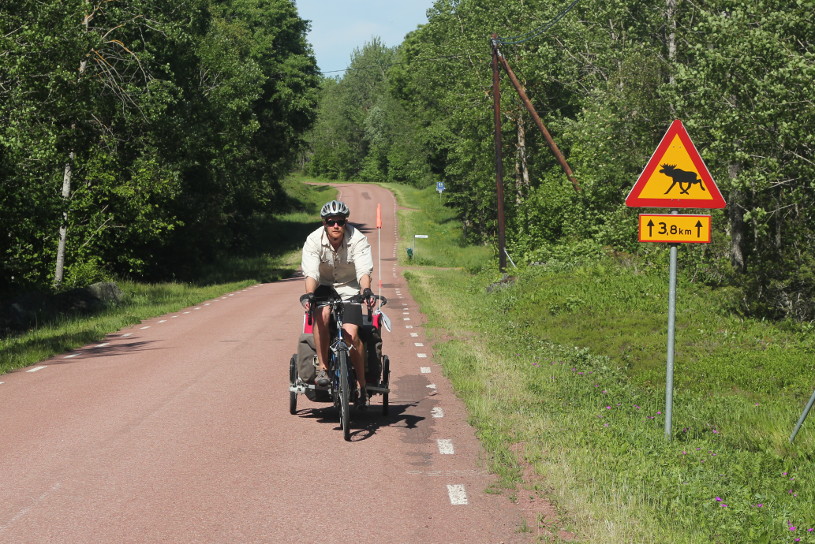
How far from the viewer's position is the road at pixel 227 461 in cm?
578

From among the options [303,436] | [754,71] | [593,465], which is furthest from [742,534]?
[754,71]

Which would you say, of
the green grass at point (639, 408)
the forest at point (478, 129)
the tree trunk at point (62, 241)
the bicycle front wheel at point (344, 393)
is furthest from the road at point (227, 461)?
the tree trunk at point (62, 241)

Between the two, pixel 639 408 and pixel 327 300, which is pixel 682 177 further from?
pixel 327 300

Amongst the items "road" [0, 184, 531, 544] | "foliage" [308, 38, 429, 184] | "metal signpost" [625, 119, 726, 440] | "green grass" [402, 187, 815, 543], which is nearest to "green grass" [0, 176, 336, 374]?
"road" [0, 184, 531, 544]

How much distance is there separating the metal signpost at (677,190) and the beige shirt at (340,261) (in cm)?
250

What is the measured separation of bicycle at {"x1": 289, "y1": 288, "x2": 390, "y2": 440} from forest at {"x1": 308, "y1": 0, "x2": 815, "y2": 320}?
9222mm

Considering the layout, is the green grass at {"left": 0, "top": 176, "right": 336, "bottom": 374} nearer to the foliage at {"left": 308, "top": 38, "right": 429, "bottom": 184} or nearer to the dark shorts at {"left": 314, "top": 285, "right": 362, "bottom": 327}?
the dark shorts at {"left": 314, "top": 285, "right": 362, "bottom": 327}

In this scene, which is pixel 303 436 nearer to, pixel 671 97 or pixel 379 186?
pixel 671 97

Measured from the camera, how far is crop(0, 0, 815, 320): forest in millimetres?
18703

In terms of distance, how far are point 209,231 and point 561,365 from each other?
31.4 meters

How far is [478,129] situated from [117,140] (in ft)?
57.7

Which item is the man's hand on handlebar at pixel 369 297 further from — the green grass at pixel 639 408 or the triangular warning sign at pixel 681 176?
the triangular warning sign at pixel 681 176

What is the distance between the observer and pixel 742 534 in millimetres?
5527

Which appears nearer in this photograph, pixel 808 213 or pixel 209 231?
pixel 808 213
